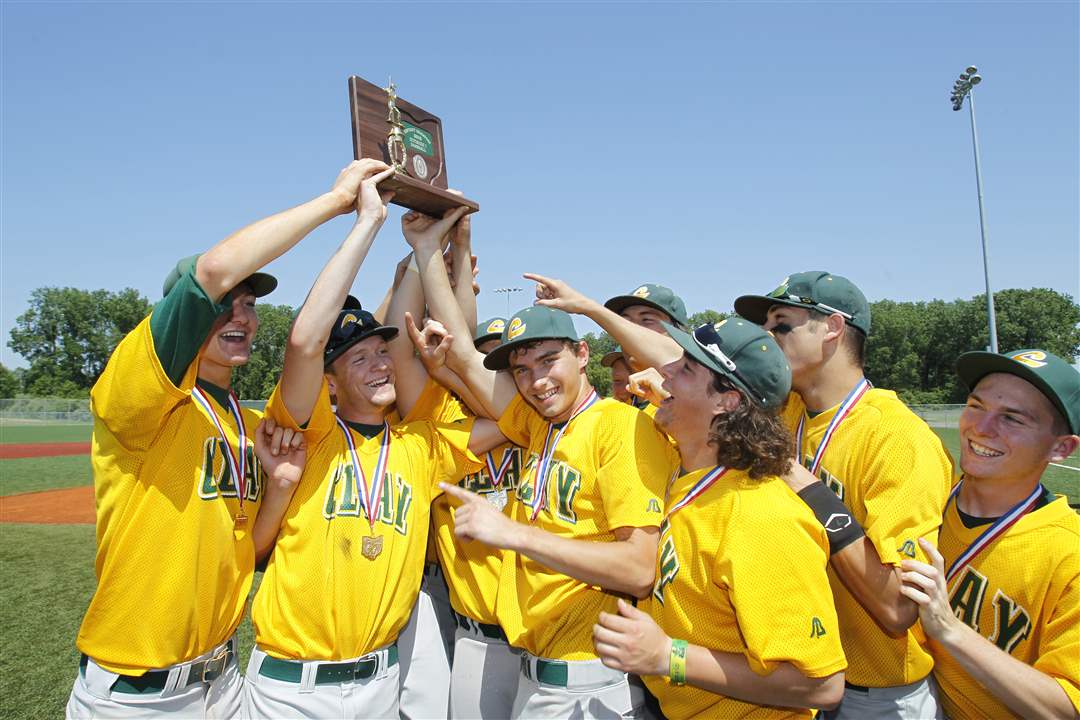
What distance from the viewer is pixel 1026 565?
2.83 m

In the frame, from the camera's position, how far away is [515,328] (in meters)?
3.83

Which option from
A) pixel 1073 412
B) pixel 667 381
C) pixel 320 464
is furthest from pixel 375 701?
pixel 1073 412

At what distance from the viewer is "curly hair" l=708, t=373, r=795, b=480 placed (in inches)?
107


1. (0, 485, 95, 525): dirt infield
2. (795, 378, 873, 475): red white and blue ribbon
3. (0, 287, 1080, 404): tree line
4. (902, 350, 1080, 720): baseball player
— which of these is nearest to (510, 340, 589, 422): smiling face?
(795, 378, 873, 475): red white and blue ribbon

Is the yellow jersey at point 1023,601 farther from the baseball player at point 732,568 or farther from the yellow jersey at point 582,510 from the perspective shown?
the yellow jersey at point 582,510

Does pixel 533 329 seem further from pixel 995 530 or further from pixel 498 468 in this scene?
pixel 995 530

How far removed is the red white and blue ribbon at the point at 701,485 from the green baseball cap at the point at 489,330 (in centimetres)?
238

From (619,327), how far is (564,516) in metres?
1.15

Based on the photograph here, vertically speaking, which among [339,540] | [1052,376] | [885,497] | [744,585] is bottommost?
[339,540]

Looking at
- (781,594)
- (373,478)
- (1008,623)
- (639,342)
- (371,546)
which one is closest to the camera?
(781,594)

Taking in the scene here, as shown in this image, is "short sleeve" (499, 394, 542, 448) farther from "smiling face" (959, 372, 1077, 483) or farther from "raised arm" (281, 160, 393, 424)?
"smiling face" (959, 372, 1077, 483)

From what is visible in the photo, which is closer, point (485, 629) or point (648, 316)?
point (485, 629)

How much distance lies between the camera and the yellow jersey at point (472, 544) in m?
3.80

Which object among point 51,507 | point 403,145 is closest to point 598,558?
point 403,145
